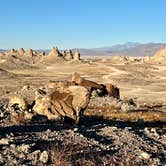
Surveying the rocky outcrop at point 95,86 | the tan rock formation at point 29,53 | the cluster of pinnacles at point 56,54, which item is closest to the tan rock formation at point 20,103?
Answer: the rocky outcrop at point 95,86

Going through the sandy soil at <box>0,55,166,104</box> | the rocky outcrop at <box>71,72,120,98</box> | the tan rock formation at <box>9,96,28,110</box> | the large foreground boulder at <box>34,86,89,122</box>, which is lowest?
the sandy soil at <box>0,55,166,104</box>

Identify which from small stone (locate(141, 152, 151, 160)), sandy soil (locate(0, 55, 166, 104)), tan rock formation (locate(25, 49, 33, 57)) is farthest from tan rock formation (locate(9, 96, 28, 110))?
tan rock formation (locate(25, 49, 33, 57))

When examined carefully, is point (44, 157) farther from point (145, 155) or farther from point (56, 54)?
point (56, 54)

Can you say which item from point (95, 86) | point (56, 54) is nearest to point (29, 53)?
point (56, 54)

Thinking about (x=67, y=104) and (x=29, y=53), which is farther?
(x=29, y=53)

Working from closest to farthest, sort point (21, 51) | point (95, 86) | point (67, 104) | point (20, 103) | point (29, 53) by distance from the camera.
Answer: point (67, 104) → point (20, 103) → point (95, 86) → point (29, 53) → point (21, 51)

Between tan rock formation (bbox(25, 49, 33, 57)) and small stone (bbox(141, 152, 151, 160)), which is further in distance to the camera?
tan rock formation (bbox(25, 49, 33, 57))

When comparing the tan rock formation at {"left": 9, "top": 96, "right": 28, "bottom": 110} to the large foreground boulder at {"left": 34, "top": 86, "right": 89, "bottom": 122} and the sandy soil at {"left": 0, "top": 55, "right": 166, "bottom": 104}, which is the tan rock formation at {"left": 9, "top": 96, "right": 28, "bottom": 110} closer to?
the large foreground boulder at {"left": 34, "top": 86, "right": 89, "bottom": 122}

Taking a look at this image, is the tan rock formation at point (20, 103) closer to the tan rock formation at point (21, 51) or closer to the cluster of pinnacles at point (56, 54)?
the cluster of pinnacles at point (56, 54)

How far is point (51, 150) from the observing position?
1254 cm

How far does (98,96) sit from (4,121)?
22947 mm

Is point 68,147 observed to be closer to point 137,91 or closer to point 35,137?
point 35,137

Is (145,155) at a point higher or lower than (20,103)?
higher

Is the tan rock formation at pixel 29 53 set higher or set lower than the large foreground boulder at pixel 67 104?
lower
